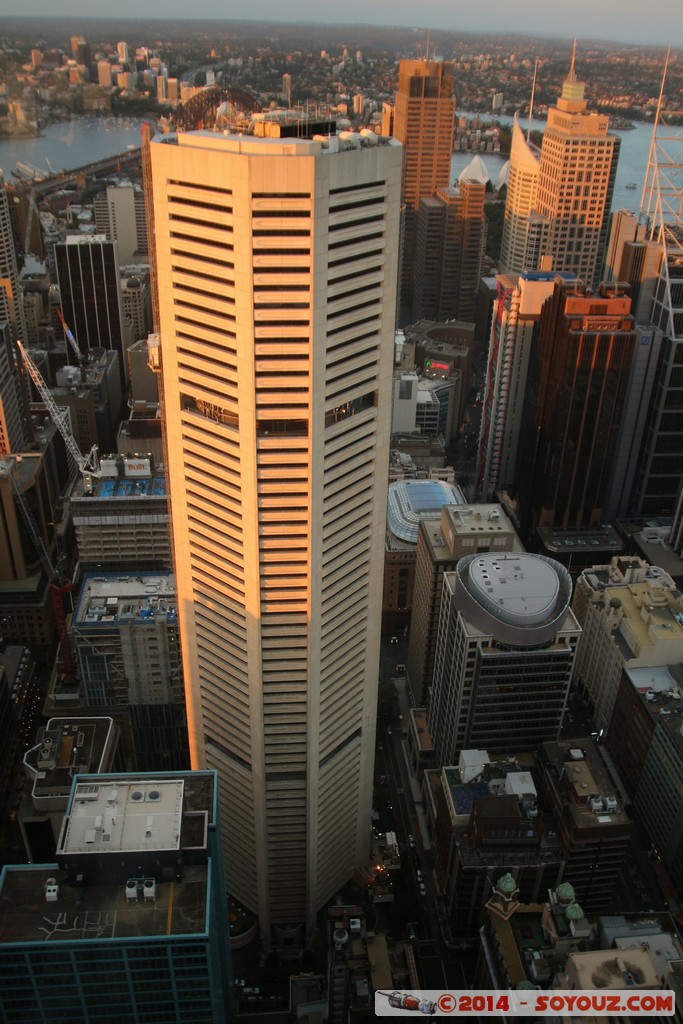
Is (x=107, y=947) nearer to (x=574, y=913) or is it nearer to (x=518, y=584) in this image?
(x=574, y=913)

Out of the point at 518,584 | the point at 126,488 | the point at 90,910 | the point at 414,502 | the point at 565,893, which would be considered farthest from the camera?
the point at 414,502

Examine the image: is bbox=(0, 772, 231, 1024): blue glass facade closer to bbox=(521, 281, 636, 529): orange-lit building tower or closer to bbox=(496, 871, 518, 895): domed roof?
bbox=(496, 871, 518, 895): domed roof

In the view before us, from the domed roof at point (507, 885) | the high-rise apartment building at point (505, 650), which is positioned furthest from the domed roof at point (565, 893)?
the high-rise apartment building at point (505, 650)

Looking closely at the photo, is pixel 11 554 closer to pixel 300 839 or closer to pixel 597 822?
pixel 300 839

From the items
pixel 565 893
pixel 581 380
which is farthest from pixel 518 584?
pixel 581 380

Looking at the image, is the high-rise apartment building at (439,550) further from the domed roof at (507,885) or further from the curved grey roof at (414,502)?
the domed roof at (507,885)

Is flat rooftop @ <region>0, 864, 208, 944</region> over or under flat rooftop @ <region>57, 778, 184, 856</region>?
under

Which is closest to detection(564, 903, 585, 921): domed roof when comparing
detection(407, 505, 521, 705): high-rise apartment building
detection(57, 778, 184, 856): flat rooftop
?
detection(57, 778, 184, 856): flat rooftop
